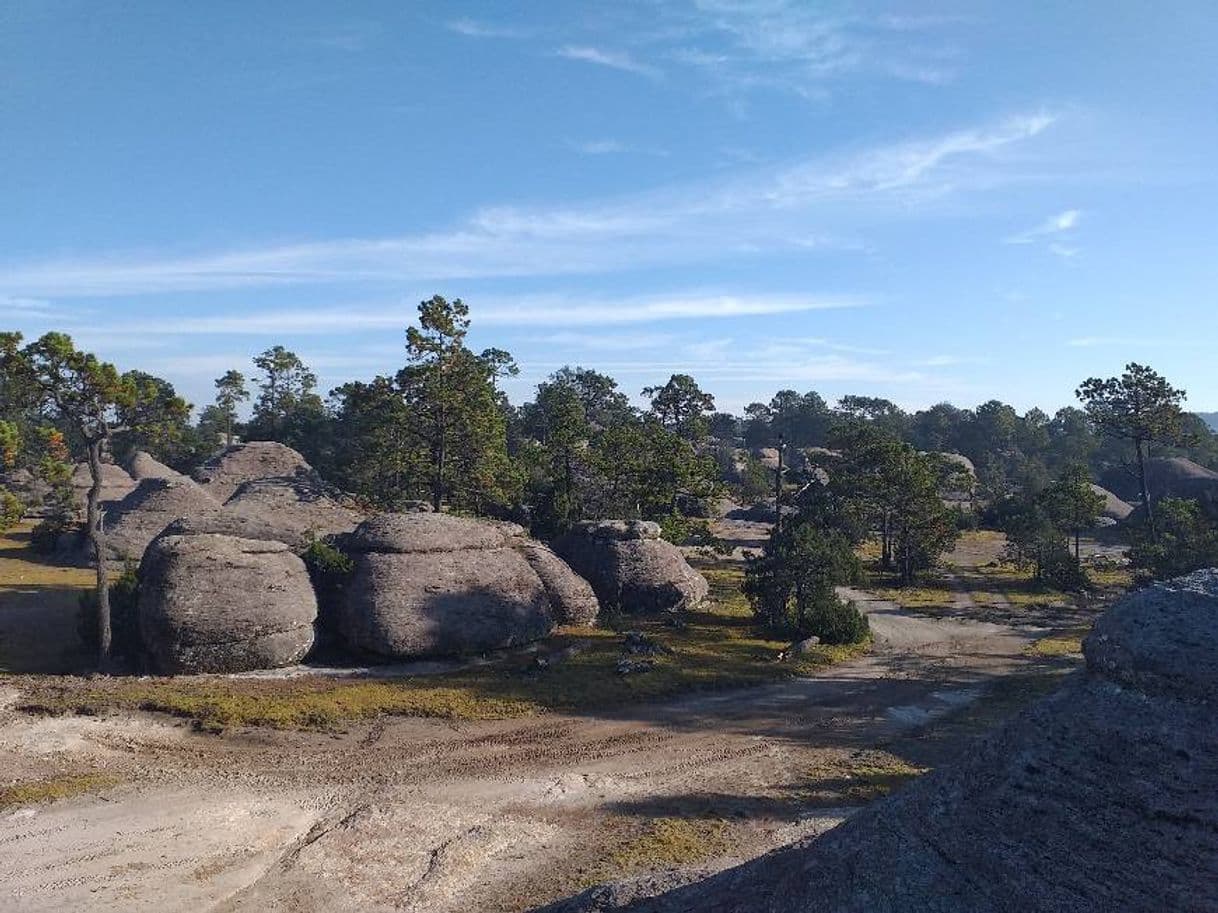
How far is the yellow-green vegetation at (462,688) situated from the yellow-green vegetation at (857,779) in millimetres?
7748

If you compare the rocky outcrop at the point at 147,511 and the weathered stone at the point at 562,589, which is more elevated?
the rocky outcrop at the point at 147,511

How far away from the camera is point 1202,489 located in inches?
3479

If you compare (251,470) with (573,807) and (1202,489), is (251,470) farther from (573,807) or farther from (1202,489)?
(1202,489)

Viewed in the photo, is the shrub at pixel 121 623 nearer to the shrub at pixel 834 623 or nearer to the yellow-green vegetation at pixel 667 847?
the yellow-green vegetation at pixel 667 847

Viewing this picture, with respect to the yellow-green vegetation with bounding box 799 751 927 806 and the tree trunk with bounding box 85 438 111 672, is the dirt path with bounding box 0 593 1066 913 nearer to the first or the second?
the yellow-green vegetation with bounding box 799 751 927 806

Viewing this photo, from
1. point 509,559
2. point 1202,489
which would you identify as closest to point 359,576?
point 509,559

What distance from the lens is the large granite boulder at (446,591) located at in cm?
3200

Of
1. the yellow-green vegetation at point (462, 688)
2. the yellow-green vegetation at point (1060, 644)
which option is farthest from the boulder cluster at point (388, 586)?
the yellow-green vegetation at point (1060, 644)

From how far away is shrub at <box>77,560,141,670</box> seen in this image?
31156mm

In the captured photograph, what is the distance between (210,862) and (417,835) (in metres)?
4.38

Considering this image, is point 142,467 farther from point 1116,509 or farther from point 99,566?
point 1116,509

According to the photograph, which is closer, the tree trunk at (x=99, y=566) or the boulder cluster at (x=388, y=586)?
the tree trunk at (x=99, y=566)

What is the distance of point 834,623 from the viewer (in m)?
37.8

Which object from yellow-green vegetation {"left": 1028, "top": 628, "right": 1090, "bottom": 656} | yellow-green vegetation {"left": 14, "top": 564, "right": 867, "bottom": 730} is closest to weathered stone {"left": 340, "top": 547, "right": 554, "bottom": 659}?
yellow-green vegetation {"left": 14, "top": 564, "right": 867, "bottom": 730}
